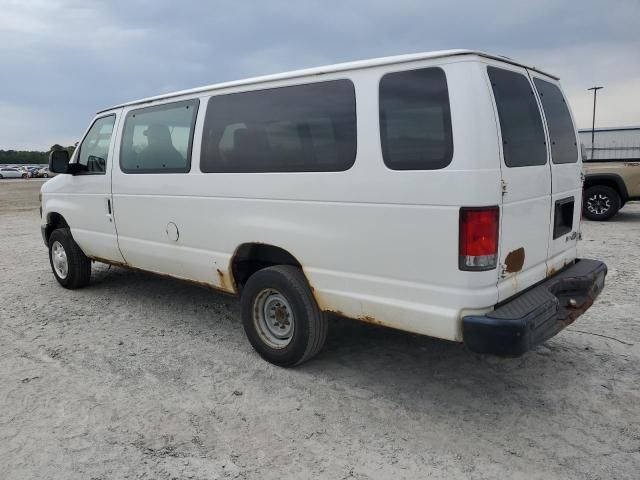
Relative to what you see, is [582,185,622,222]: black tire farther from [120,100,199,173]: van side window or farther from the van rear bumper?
[120,100,199,173]: van side window

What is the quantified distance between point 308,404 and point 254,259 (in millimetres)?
1262

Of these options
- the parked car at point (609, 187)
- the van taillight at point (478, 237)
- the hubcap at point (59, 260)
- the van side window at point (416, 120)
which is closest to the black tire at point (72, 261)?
the hubcap at point (59, 260)

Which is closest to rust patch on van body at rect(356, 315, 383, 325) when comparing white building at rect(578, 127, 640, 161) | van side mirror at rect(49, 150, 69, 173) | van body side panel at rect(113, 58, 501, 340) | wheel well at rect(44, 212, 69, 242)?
van body side panel at rect(113, 58, 501, 340)

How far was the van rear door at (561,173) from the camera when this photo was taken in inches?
141

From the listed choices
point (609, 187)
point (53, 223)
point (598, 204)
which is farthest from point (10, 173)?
point (609, 187)

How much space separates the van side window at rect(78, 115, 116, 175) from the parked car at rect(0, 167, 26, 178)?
4734cm

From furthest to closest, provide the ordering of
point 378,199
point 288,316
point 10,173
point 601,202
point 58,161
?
1. point 10,173
2. point 601,202
3. point 58,161
4. point 288,316
5. point 378,199

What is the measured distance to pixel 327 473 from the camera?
268 centimetres

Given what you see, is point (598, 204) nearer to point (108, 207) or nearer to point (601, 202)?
point (601, 202)

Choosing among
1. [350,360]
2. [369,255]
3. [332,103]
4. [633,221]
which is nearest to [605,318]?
[350,360]

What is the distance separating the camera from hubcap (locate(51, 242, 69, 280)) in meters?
6.20

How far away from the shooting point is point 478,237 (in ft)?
9.27

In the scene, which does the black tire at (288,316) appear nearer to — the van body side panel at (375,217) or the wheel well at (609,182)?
the van body side panel at (375,217)

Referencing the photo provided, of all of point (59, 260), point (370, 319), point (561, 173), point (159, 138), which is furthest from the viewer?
point (59, 260)
